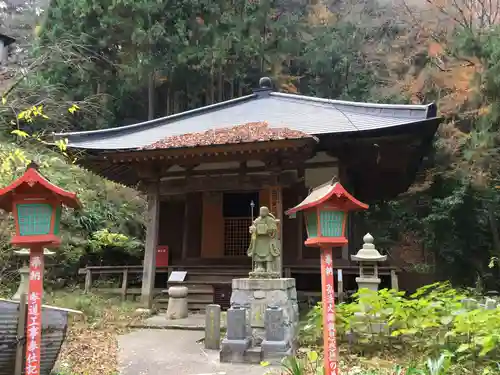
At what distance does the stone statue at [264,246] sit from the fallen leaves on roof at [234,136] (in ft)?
7.72

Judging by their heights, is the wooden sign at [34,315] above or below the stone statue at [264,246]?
below

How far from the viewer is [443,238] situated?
54.2 feet

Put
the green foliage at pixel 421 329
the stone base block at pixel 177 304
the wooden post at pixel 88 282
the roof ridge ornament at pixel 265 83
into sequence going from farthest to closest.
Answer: the roof ridge ornament at pixel 265 83 → the wooden post at pixel 88 282 → the stone base block at pixel 177 304 → the green foliage at pixel 421 329

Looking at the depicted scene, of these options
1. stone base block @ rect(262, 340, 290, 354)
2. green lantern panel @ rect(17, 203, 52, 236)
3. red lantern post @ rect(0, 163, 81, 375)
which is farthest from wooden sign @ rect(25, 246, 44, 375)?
stone base block @ rect(262, 340, 290, 354)

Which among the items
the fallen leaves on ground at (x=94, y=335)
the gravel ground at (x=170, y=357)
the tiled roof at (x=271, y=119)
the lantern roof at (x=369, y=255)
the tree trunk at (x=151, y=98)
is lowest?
the gravel ground at (x=170, y=357)

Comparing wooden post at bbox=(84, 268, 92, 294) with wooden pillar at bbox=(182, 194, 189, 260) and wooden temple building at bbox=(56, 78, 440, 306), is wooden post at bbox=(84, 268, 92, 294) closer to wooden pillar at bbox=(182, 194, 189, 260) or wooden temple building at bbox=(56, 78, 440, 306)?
wooden temple building at bbox=(56, 78, 440, 306)

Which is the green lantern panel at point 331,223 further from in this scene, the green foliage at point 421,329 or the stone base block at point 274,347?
the stone base block at point 274,347

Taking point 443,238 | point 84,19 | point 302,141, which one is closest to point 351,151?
point 302,141

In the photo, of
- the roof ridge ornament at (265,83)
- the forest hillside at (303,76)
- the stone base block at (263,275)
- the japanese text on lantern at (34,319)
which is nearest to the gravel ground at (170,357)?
the stone base block at (263,275)

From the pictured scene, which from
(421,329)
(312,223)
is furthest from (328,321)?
(421,329)

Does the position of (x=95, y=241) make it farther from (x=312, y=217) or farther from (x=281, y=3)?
(x=281, y=3)

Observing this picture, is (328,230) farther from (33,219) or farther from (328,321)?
(33,219)

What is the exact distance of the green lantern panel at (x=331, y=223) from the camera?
4.69 meters

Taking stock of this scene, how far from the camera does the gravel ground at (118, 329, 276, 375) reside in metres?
5.98
